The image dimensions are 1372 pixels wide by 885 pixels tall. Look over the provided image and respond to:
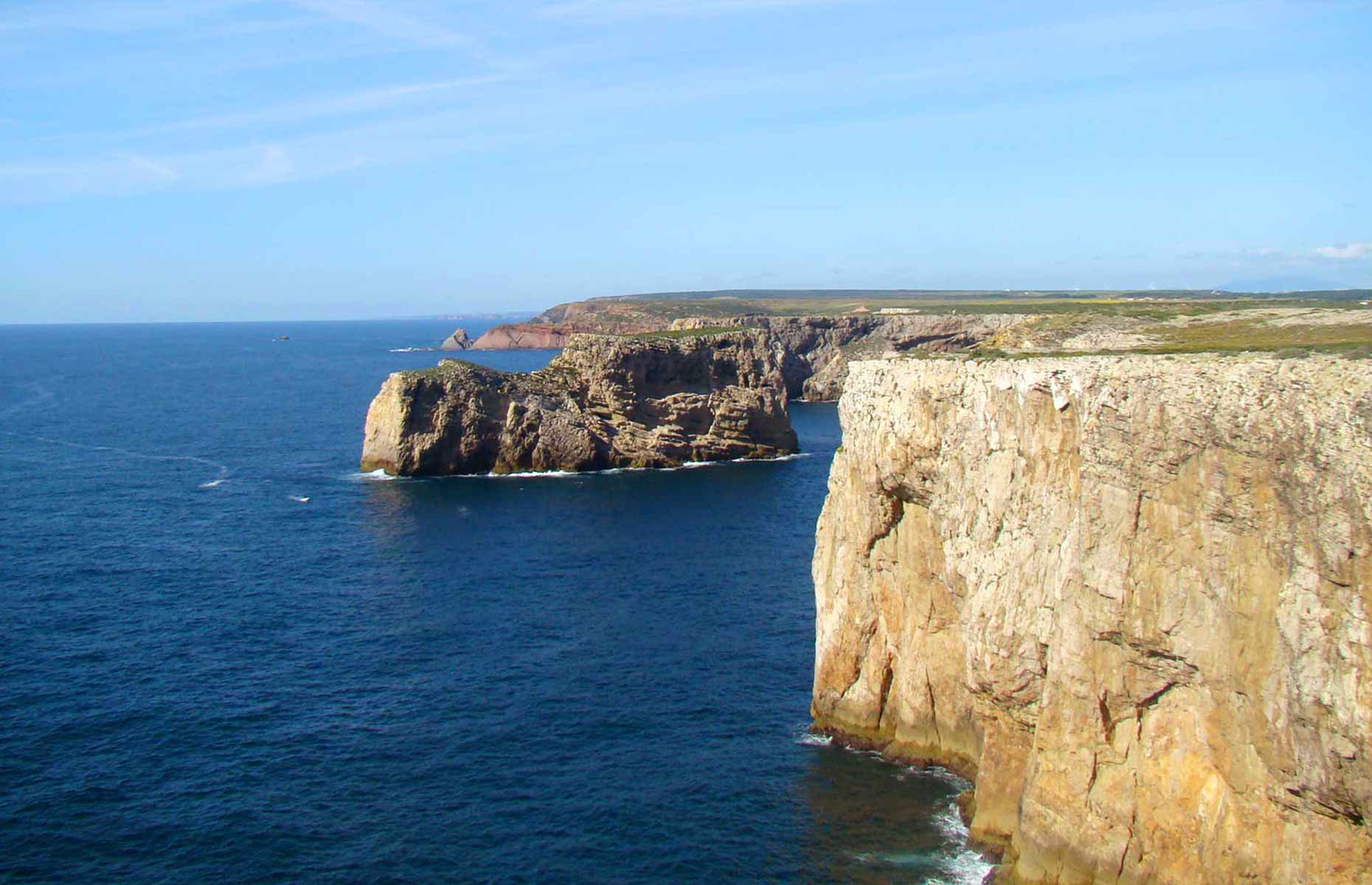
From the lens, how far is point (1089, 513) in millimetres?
32594

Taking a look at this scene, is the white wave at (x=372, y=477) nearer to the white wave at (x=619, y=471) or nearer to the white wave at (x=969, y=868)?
the white wave at (x=619, y=471)

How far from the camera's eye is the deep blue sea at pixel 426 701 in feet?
130

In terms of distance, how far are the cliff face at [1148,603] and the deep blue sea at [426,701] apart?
5.78 m

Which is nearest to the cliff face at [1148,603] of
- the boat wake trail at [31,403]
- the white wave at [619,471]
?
the white wave at [619,471]

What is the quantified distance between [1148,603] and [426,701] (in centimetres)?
3316

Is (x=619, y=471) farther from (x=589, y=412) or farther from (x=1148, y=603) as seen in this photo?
(x=1148, y=603)

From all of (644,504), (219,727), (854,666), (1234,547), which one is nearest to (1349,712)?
(1234,547)

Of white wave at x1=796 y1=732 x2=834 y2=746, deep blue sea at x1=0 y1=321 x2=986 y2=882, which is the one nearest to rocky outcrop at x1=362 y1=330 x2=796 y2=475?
deep blue sea at x1=0 y1=321 x2=986 y2=882

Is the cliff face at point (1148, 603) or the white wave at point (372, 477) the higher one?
the cliff face at point (1148, 603)

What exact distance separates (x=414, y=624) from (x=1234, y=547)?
4584 centimetres

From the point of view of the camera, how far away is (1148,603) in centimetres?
3095

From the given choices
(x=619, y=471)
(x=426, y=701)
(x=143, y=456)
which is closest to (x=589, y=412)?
(x=619, y=471)

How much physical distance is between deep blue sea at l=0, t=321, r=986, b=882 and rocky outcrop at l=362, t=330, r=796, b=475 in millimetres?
15441

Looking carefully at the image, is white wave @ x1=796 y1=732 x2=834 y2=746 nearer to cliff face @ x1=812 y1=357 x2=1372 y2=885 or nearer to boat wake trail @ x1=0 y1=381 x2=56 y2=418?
cliff face @ x1=812 y1=357 x2=1372 y2=885
